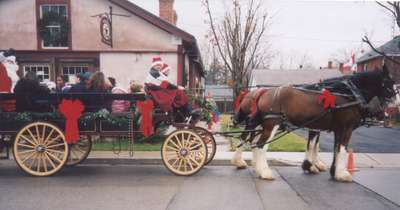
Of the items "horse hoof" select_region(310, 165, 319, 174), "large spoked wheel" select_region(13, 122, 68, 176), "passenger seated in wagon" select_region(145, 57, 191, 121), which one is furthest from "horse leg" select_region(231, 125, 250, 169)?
"large spoked wheel" select_region(13, 122, 68, 176)

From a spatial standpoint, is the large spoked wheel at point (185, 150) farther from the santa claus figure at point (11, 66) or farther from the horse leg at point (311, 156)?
the santa claus figure at point (11, 66)

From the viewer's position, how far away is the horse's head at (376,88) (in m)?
5.72

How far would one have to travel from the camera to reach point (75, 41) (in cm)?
1137

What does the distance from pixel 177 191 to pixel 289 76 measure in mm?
36609

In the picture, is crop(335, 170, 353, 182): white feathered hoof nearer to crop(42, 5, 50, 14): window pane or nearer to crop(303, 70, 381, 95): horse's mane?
crop(303, 70, 381, 95): horse's mane

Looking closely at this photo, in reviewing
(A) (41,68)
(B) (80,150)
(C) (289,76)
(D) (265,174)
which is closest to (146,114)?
(B) (80,150)

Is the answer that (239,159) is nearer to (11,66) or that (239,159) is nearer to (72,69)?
(11,66)

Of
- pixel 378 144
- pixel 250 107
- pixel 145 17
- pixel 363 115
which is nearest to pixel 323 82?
pixel 363 115

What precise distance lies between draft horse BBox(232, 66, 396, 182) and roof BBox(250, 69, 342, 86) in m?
32.1

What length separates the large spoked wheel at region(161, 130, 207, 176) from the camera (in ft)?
19.5

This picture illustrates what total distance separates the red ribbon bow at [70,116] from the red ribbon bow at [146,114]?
1.22 metres

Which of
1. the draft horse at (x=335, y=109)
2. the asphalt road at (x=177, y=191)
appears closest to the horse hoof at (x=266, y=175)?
the draft horse at (x=335, y=109)

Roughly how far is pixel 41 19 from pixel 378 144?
499 inches

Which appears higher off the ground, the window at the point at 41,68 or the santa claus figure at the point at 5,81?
the window at the point at 41,68
